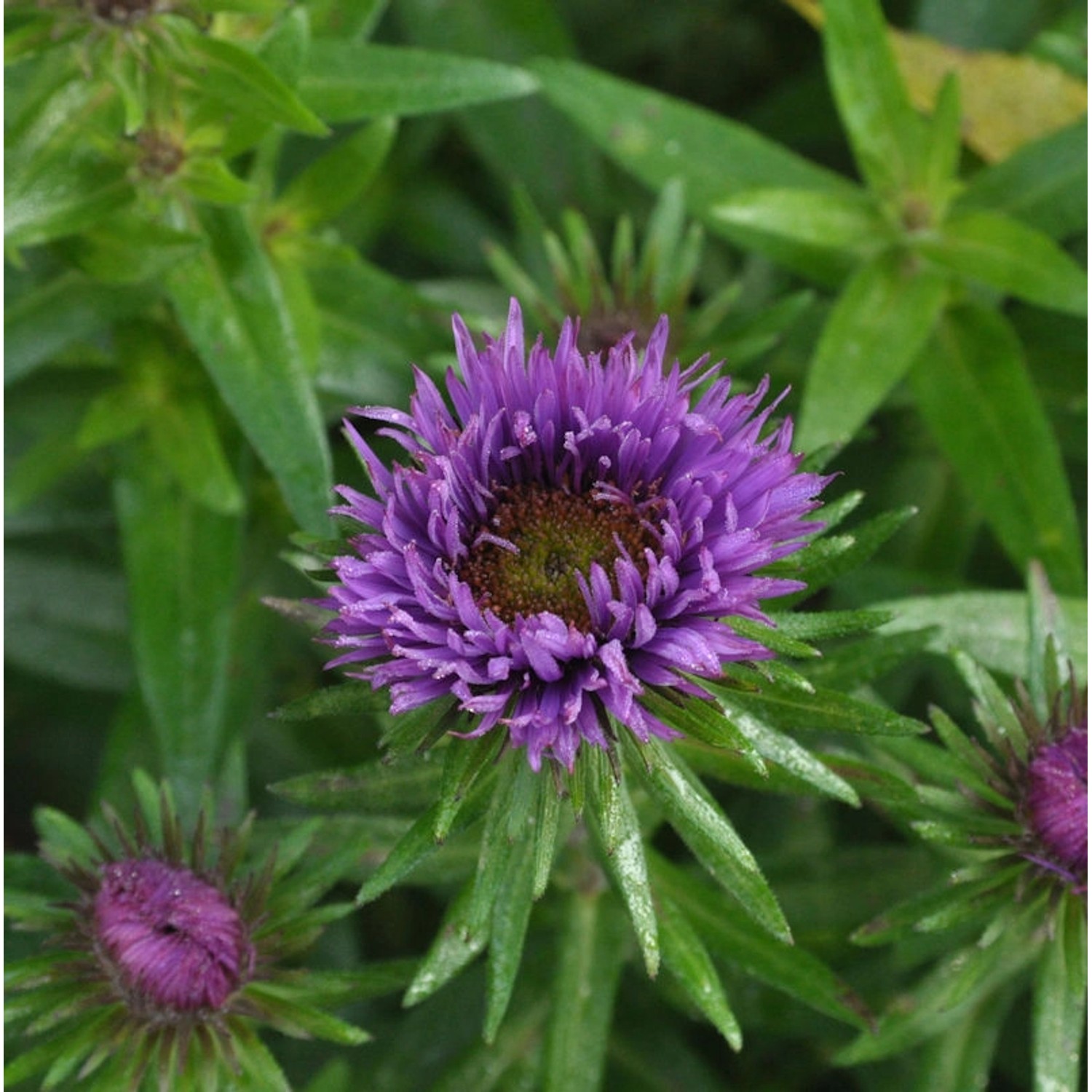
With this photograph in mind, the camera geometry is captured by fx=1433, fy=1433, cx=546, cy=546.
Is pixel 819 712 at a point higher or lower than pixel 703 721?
higher

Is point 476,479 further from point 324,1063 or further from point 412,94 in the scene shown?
point 324,1063

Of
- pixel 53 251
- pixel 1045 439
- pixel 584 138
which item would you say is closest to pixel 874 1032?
pixel 1045 439

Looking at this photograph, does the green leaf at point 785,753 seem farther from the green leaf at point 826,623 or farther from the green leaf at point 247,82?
the green leaf at point 247,82

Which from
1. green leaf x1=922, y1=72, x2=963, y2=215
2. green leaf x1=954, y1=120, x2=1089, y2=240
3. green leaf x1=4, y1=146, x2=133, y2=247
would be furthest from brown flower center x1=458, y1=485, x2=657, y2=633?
green leaf x1=954, y1=120, x2=1089, y2=240

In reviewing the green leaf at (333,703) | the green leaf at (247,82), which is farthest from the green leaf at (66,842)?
the green leaf at (247,82)

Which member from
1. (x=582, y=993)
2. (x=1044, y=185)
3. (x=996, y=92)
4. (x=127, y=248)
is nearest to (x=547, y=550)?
(x=582, y=993)

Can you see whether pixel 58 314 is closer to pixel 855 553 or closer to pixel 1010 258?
pixel 855 553
